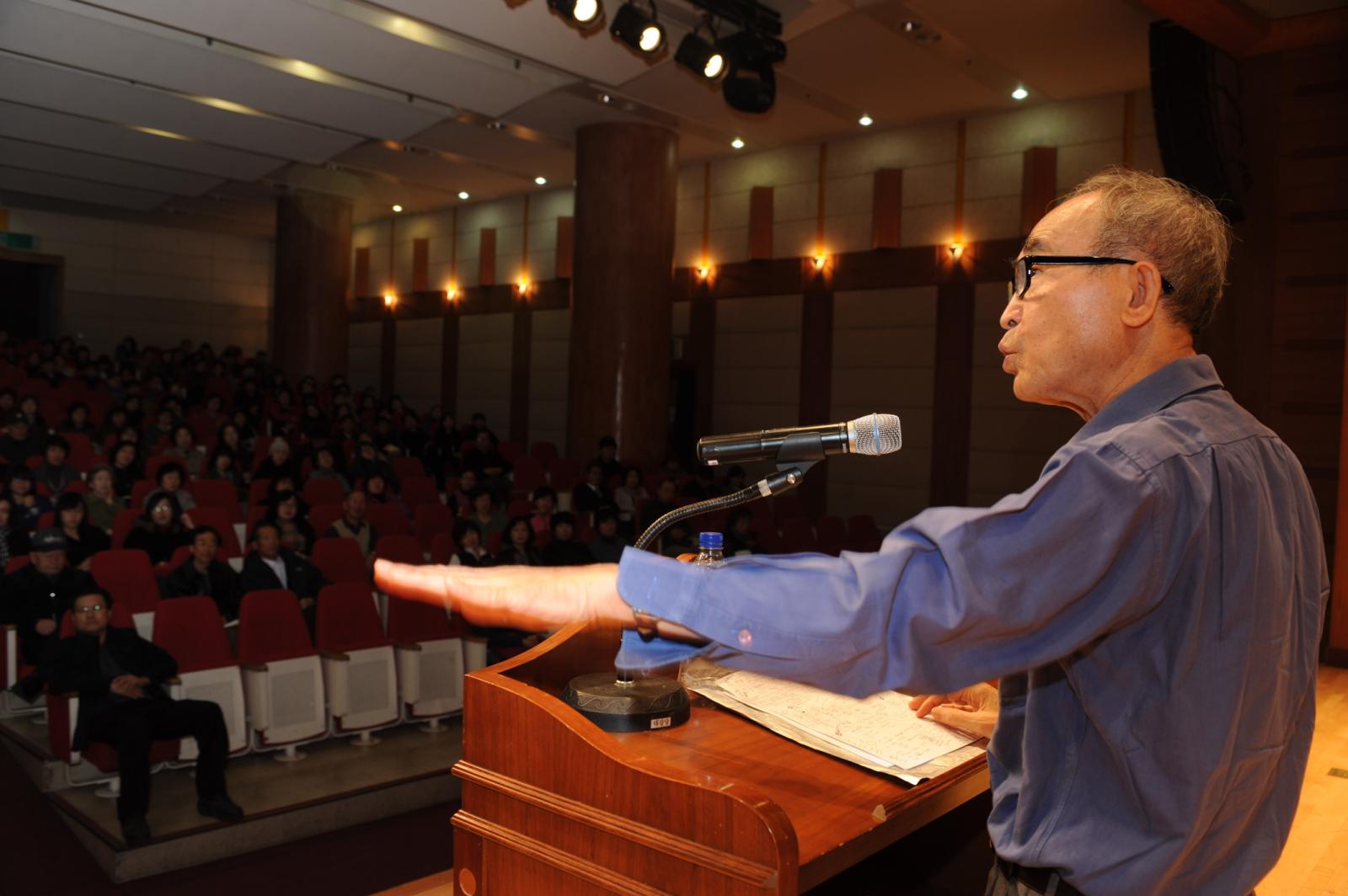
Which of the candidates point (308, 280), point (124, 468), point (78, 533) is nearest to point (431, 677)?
point (78, 533)

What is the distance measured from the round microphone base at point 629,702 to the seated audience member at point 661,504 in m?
5.12

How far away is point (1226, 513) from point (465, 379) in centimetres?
1211

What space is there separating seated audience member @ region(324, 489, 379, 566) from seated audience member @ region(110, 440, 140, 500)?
4.36ft

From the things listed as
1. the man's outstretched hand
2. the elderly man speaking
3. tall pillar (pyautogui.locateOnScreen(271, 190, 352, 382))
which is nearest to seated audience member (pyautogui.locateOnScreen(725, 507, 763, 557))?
the elderly man speaking

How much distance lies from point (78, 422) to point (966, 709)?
7845 millimetres

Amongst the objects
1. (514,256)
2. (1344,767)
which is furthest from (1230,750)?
(514,256)

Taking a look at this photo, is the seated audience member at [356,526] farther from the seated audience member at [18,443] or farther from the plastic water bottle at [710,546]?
the plastic water bottle at [710,546]

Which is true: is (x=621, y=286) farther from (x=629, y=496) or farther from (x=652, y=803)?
(x=652, y=803)

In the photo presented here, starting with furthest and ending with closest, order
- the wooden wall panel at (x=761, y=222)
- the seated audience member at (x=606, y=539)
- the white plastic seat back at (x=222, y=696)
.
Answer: the wooden wall panel at (x=761, y=222) → the seated audience member at (x=606, y=539) → the white plastic seat back at (x=222, y=696)

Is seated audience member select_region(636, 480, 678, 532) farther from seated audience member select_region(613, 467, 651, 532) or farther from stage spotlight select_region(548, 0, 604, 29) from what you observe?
stage spotlight select_region(548, 0, 604, 29)

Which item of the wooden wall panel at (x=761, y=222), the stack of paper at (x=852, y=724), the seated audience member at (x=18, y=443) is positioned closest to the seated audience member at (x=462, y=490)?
the seated audience member at (x=18, y=443)

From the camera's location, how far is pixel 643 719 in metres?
1.20

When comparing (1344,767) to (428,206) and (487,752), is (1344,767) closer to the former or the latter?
(487,752)

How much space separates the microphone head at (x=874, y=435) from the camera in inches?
40.0
